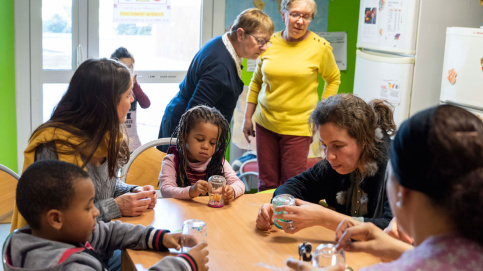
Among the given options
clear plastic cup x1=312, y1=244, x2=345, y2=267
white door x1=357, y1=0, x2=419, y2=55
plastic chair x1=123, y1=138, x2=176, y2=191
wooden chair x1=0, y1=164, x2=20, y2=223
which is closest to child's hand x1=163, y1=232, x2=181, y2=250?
clear plastic cup x1=312, y1=244, x2=345, y2=267

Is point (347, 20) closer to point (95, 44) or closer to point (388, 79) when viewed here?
point (388, 79)

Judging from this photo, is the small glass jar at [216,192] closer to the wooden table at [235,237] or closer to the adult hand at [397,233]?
the wooden table at [235,237]

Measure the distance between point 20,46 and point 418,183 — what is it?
11.3ft

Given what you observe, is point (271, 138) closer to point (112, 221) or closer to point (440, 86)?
point (440, 86)

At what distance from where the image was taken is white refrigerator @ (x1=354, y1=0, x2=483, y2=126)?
3.52m

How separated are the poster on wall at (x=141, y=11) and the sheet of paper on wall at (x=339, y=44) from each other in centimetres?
128

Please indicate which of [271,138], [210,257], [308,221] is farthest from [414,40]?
→ [210,257]

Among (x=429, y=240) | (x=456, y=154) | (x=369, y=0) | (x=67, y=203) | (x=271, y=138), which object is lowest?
(x=271, y=138)

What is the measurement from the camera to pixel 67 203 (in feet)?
4.37

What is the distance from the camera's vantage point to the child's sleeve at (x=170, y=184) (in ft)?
6.92

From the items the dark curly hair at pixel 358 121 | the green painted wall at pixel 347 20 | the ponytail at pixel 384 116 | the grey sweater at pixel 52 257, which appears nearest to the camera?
the grey sweater at pixel 52 257

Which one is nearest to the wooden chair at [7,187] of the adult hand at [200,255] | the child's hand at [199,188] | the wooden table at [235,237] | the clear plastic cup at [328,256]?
the wooden table at [235,237]

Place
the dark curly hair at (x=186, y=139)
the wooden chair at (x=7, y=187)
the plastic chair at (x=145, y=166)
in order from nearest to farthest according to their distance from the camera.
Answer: the wooden chair at (x=7, y=187) < the dark curly hair at (x=186, y=139) < the plastic chair at (x=145, y=166)

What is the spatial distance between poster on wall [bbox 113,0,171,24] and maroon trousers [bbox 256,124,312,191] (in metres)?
1.33
